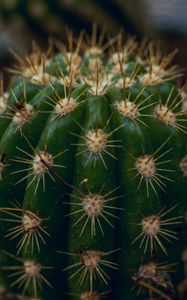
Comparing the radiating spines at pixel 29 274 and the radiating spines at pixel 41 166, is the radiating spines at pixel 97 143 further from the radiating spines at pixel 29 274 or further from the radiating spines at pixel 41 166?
the radiating spines at pixel 29 274

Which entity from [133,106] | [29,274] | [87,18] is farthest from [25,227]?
[87,18]

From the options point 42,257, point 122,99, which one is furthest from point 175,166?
point 42,257

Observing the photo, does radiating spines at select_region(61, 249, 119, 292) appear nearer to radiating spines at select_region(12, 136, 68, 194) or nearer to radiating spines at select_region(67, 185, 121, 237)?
radiating spines at select_region(67, 185, 121, 237)

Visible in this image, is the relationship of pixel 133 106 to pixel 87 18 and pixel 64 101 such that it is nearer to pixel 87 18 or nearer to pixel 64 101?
pixel 64 101

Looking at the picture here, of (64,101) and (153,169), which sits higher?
(64,101)

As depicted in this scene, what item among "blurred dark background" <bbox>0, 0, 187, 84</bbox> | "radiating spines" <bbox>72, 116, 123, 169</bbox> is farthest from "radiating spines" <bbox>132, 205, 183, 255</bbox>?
"blurred dark background" <bbox>0, 0, 187, 84</bbox>

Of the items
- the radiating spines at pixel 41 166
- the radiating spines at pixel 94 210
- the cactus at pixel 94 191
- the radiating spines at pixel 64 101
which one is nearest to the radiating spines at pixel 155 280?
the cactus at pixel 94 191

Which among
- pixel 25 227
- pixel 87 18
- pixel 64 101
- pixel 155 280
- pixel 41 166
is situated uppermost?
pixel 87 18
